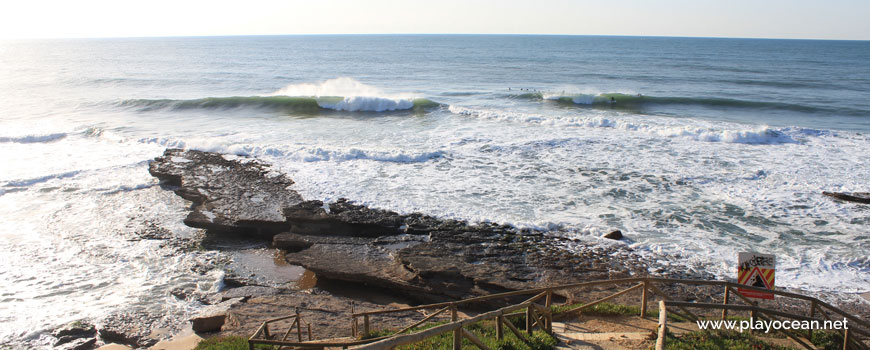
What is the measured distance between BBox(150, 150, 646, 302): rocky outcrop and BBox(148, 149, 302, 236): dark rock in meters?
0.03

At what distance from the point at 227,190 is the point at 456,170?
24.2 feet

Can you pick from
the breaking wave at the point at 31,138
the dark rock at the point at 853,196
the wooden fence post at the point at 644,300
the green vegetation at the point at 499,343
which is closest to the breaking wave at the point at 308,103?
the breaking wave at the point at 31,138

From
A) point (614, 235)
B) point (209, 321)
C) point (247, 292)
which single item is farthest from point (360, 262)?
point (614, 235)

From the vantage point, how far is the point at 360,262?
36.0ft

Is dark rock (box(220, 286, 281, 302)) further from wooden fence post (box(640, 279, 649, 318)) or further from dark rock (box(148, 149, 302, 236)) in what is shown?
wooden fence post (box(640, 279, 649, 318))

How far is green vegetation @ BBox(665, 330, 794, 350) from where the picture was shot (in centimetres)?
636

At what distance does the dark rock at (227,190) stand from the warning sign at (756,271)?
987cm

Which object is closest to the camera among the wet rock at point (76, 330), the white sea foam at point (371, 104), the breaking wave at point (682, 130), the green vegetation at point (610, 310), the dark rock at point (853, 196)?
the green vegetation at point (610, 310)

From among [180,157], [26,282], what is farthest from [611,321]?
[180,157]

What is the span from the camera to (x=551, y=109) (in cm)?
3284

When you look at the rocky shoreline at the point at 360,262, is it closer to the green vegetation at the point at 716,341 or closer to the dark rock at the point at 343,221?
the dark rock at the point at 343,221

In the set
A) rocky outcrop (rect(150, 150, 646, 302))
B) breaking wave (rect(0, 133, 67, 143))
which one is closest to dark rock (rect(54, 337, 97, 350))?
rocky outcrop (rect(150, 150, 646, 302))

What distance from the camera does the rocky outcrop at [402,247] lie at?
1031 centimetres

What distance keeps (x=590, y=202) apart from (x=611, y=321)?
6540 millimetres
